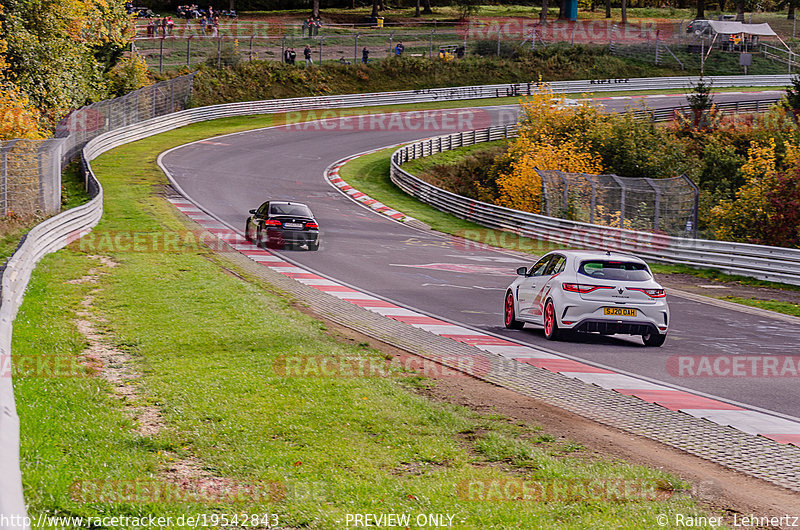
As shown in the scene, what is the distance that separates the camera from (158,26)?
67812 millimetres

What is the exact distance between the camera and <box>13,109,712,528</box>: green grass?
6.72 metres

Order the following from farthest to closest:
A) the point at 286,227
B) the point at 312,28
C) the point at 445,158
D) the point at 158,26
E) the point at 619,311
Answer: the point at 312,28, the point at 158,26, the point at 445,158, the point at 286,227, the point at 619,311

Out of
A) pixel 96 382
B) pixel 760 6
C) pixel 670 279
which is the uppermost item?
pixel 760 6

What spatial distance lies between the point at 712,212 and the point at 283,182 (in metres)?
18.7

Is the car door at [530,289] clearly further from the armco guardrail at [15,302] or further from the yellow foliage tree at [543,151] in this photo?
the yellow foliage tree at [543,151]

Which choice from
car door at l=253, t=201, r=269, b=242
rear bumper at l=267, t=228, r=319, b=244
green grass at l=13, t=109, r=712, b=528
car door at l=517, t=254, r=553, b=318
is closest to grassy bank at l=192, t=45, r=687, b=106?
car door at l=253, t=201, r=269, b=242

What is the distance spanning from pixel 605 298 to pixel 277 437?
723cm

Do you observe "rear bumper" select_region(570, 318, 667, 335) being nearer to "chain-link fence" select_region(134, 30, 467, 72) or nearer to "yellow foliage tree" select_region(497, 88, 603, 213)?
"yellow foliage tree" select_region(497, 88, 603, 213)

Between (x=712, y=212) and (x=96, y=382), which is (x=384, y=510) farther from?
(x=712, y=212)

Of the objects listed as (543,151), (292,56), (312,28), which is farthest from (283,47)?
(543,151)

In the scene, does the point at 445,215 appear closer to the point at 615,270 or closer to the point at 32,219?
the point at 32,219

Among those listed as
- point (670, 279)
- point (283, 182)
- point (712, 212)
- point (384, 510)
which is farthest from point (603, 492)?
point (283, 182)

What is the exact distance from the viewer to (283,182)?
130ft

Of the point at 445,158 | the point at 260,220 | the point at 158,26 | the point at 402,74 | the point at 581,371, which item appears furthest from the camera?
the point at 402,74
